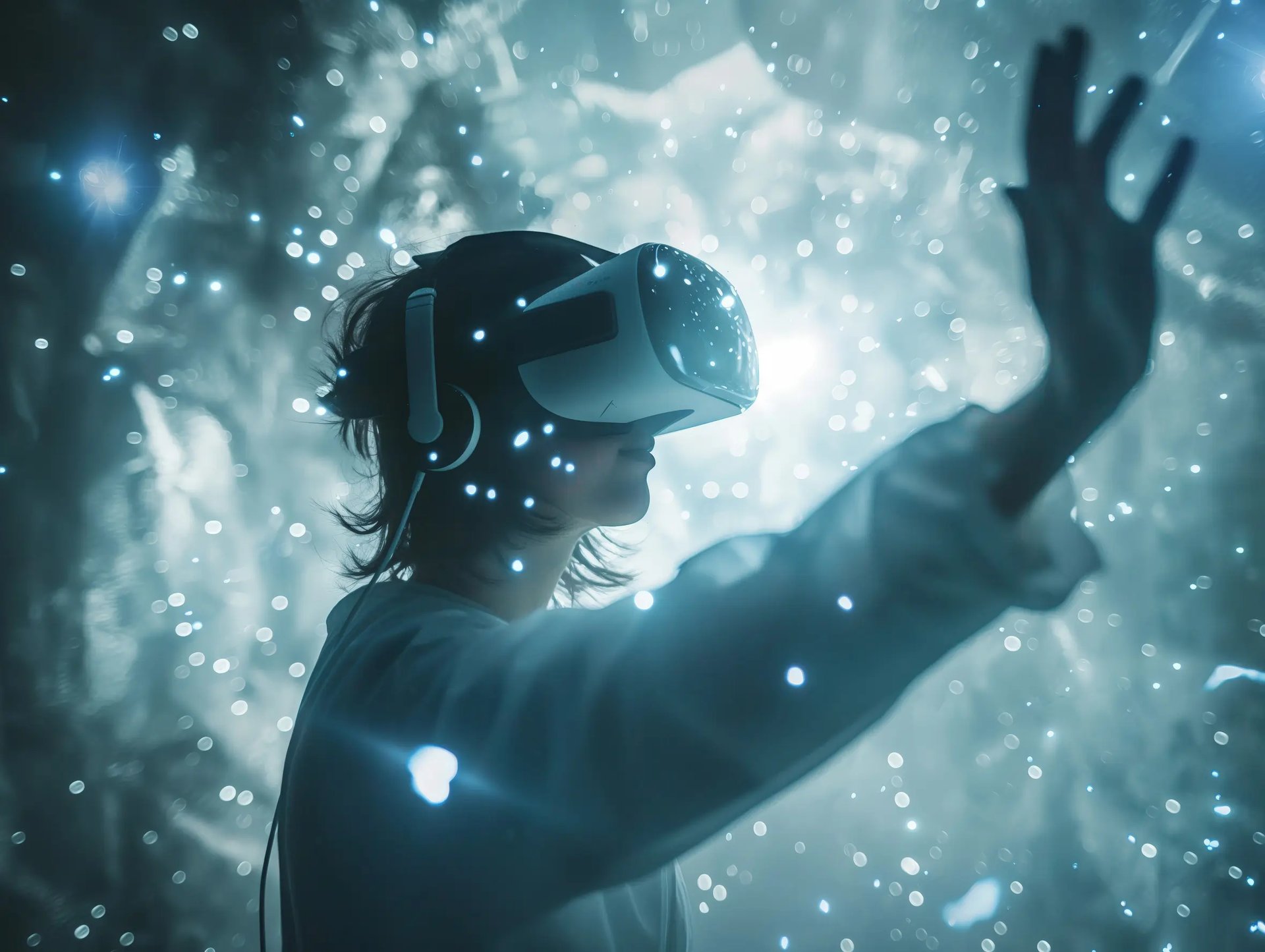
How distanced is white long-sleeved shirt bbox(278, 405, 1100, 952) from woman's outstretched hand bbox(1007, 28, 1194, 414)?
0.17 feet

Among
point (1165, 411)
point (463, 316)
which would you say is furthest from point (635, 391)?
point (1165, 411)

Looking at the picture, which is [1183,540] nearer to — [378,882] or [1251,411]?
[1251,411]

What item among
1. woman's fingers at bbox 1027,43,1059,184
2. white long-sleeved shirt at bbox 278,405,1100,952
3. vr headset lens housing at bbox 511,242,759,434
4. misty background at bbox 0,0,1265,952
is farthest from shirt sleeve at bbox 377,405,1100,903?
misty background at bbox 0,0,1265,952

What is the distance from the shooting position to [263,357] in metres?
1.50

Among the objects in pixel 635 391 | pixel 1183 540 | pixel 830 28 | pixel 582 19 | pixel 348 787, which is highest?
pixel 582 19

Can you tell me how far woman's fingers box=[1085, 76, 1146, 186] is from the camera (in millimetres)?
287

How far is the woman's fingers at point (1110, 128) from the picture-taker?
29 centimetres

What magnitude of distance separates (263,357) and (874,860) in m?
2.60

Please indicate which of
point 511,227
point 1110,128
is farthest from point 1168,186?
point 511,227

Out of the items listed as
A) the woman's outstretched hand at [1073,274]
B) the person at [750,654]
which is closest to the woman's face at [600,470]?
the person at [750,654]

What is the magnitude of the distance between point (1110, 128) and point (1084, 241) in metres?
0.07

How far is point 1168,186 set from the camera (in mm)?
299

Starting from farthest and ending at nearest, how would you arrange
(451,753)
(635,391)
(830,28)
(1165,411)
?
(1165,411)
(830,28)
(635,391)
(451,753)

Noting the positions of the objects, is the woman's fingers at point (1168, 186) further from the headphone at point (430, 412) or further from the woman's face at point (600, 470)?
the headphone at point (430, 412)
